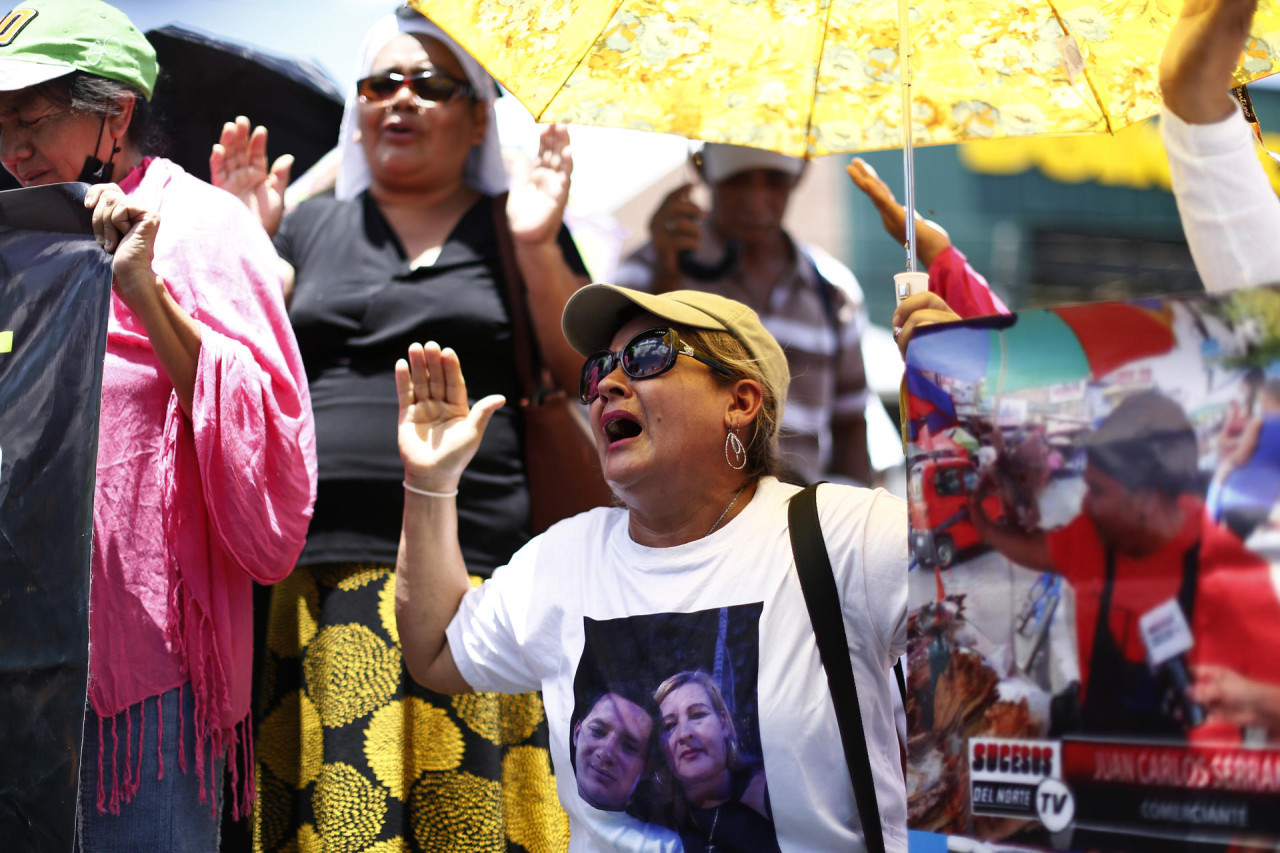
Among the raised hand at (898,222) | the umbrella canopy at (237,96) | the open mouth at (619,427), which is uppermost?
the umbrella canopy at (237,96)

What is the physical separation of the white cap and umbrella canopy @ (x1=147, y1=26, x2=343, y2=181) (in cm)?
117

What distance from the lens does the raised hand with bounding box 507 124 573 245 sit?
3131 millimetres

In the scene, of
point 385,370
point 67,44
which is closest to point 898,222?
point 385,370

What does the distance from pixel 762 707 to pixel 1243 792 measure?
81cm

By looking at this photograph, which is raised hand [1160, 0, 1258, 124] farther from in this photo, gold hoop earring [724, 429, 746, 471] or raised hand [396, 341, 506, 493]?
raised hand [396, 341, 506, 493]

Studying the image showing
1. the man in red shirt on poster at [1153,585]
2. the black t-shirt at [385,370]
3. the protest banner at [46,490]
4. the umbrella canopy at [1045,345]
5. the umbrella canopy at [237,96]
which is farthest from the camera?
the umbrella canopy at [237,96]

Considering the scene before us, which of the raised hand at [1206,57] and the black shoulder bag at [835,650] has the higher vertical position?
the raised hand at [1206,57]

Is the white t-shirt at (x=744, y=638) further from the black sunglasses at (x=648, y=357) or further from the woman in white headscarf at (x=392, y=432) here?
the woman in white headscarf at (x=392, y=432)

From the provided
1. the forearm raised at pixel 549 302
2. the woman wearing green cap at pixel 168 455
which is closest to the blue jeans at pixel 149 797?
the woman wearing green cap at pixel 168 455

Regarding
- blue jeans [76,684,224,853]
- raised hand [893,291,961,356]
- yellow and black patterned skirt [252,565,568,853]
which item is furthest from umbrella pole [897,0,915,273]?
blue jeans [76,684,224,853]

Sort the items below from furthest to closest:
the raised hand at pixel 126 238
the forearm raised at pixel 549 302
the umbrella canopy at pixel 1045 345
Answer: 1. the forearm raised at pixel 549 302
2. the raised hand at pixel 126 238
3. the umbrella canopy at pixel 1045 345

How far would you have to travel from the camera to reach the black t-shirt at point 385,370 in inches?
114

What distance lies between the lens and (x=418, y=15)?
10.7ft

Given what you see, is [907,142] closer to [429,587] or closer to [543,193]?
[543,193]
